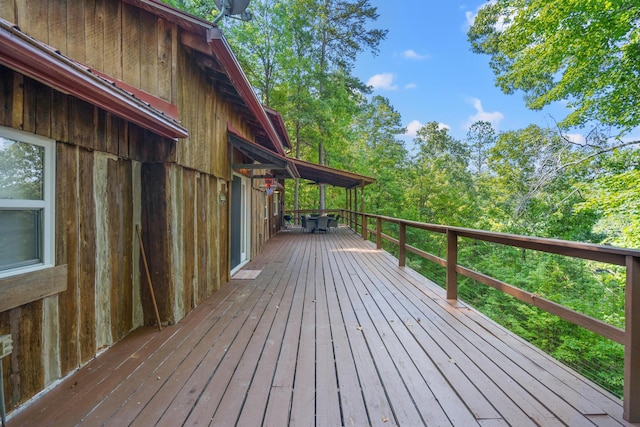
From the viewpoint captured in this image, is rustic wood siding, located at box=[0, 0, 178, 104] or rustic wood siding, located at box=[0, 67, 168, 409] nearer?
rustic wood siding, located at box=[0, 67, 168, 409]

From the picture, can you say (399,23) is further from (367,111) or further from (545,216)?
(545,216)

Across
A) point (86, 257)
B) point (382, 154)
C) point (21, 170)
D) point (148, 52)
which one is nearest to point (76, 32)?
point (148, 52)

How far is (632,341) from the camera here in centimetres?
155

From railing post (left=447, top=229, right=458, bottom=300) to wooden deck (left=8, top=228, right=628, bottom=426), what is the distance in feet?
1.13

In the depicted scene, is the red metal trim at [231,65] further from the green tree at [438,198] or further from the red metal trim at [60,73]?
the green tree at [438,198]

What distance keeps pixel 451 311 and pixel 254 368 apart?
2281 mm

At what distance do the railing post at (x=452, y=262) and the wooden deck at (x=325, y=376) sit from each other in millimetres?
345

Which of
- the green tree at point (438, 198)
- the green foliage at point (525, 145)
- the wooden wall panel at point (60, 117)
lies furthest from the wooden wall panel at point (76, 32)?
the green tree at point (438, 198)

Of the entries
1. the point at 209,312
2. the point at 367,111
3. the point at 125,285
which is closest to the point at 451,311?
the point at 209,312

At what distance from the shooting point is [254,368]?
2.11 metres

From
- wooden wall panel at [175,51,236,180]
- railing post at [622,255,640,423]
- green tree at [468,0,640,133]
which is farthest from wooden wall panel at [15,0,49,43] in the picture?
green tree at [468,0,640,133]

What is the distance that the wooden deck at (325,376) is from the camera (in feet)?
5.33

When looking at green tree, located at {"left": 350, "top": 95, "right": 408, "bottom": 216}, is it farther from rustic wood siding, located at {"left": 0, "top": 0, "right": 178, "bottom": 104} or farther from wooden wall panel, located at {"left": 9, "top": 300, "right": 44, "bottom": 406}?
wooden wall panel, located at {"left": 9, "top": 300, "right": 44, "bottom": 406}

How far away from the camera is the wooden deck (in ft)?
5.33
